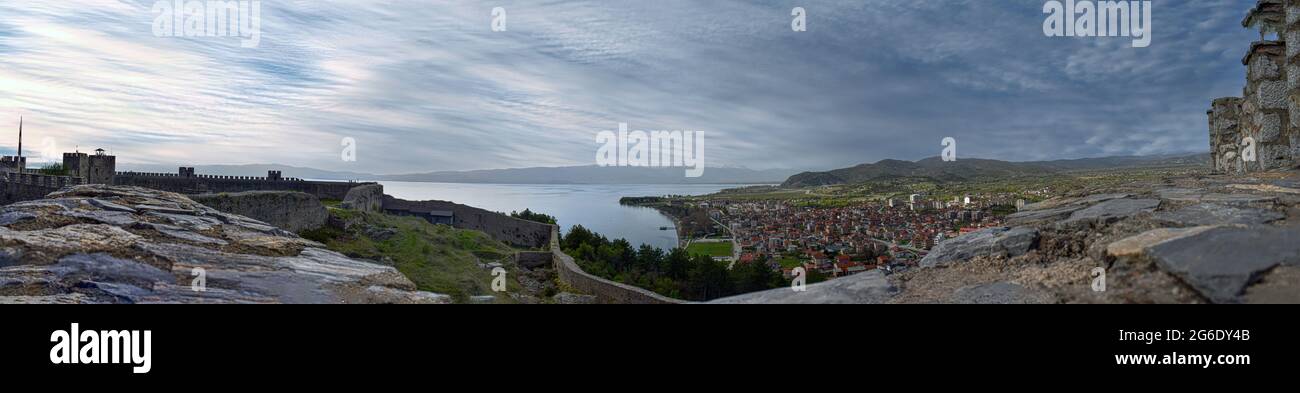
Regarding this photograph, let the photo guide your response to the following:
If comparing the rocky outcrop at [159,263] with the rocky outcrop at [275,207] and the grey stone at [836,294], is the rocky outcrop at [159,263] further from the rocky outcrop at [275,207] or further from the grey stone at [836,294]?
the rocky outcrop at [275,207]

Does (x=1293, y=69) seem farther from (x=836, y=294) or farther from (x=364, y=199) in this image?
(x=364, y=199)

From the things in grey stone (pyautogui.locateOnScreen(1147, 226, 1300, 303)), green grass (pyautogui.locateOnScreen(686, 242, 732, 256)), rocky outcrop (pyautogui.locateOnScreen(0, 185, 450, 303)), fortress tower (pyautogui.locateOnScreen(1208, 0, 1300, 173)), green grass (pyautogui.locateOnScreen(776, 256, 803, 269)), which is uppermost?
fortress tower (pyautogui.locateOnScreen(1208, 0, 1300, 173))

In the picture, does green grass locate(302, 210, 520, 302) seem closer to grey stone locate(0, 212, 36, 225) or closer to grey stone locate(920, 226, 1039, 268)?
grey stone locate(0, 212, 36, 225)

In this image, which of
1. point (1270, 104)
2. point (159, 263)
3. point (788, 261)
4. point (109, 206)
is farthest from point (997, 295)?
point (788, 261)

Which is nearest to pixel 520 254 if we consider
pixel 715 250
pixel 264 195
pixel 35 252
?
pixel 264 195

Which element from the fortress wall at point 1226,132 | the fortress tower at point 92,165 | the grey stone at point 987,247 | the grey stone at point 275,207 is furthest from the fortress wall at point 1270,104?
the fortress tower at point 92,165

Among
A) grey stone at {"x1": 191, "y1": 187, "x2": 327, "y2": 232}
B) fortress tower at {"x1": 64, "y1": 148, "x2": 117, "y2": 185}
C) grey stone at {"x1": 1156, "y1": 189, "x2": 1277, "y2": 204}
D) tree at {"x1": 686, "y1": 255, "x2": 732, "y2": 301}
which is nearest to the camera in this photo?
grey stone at {"x1": 1156, "y1": 189, "x2": 1277, "y2": 204}

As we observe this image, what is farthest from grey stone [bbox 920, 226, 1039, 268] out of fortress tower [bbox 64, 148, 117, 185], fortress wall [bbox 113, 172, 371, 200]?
fortress tower [bbox 64, 148, 117, 185]
